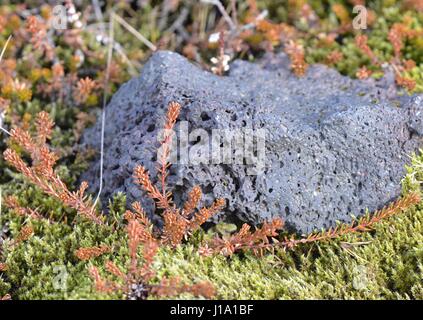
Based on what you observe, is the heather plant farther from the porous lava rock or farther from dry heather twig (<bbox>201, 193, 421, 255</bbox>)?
the porous lava rock

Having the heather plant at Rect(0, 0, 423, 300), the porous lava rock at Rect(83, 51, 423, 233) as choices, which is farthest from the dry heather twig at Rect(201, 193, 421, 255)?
the porous lava rock at Rect(83, 51, 423, 233)

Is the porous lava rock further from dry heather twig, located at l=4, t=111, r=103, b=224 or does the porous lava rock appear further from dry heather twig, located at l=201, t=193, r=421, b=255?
dry heather twig, located at l=4, t=111, r=103, b=224

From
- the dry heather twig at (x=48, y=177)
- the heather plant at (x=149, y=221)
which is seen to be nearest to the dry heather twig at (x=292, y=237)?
the heather plant at (x=149, y=221)

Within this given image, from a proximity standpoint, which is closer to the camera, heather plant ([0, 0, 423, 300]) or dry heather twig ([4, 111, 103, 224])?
heather plant ([0, 0, 423, 300])

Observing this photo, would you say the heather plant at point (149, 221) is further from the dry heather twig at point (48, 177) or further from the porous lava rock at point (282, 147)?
the porous lava rock at point (282, 147)

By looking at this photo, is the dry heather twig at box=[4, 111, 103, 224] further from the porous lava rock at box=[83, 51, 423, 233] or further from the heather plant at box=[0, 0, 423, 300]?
the porous lava rock at box=[83, 51, 423, 233]

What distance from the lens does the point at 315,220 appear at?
2.95 m

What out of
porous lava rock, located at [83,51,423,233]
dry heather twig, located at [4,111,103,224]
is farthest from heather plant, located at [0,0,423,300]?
porous lava rock, located at [83,51,423,233]

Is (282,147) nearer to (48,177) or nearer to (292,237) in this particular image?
(292,237)

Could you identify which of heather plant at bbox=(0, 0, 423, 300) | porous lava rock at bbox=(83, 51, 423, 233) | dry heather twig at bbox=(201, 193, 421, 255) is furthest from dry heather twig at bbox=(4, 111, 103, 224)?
dry heather twig at bbox=(201, 193, 421, 255)

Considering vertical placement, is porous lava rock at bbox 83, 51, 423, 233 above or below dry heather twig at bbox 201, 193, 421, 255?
above

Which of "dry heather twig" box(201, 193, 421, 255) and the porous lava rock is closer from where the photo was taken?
"dry heather twig" box(201, 193, 421, 255)
